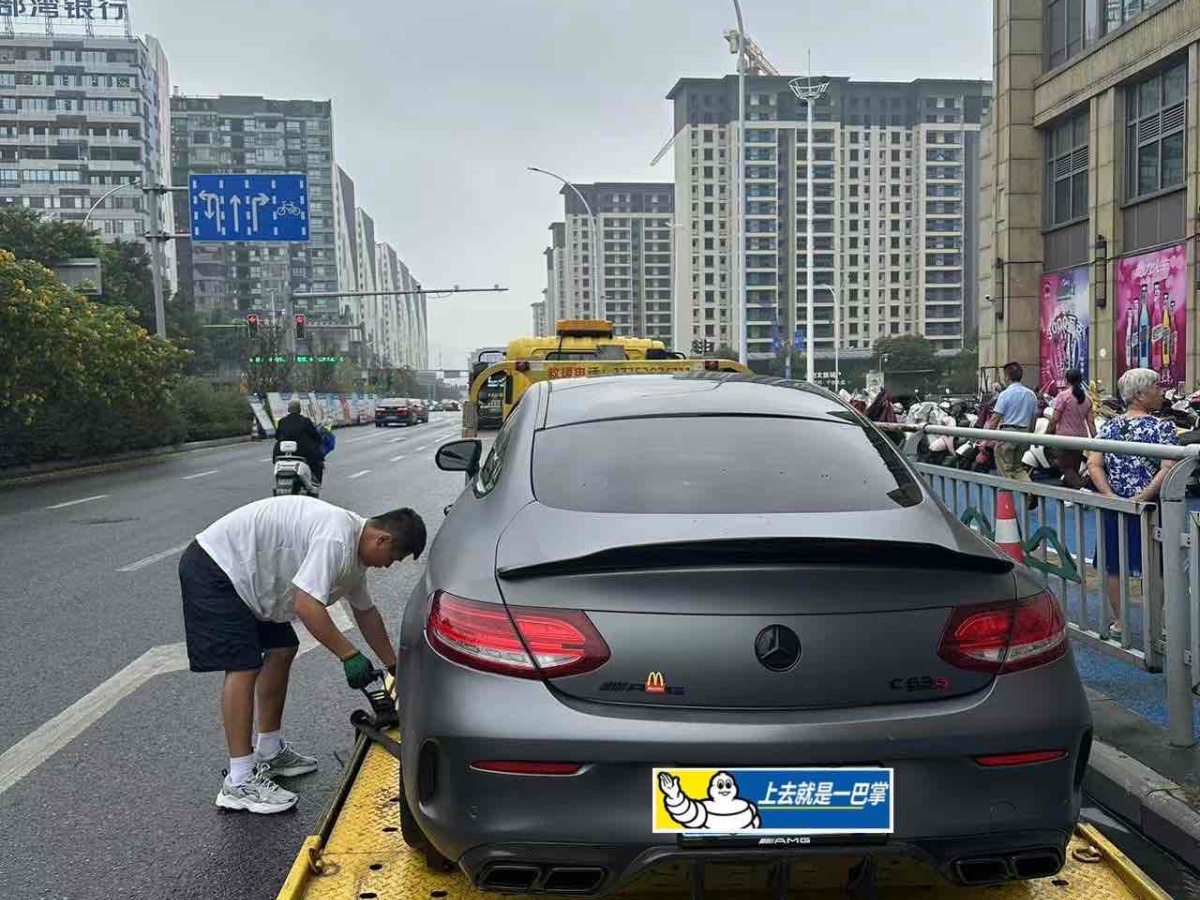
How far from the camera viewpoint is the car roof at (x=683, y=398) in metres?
3.62

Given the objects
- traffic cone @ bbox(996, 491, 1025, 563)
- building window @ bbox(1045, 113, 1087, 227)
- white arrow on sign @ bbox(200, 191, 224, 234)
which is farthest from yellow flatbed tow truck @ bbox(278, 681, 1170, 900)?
building window @ bbox(1045, 113, 1087, 227)

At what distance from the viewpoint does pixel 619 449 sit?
330cm

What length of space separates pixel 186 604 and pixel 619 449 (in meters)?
1.86

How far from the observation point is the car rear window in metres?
2.95

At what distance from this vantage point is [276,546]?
397 centimetres

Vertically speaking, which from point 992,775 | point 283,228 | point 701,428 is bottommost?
point 992,775

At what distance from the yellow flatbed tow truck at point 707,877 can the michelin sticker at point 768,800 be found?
0.10 metres

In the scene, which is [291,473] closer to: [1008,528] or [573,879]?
[1008,528]

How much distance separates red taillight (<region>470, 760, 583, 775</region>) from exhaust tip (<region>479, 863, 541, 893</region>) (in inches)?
8.6

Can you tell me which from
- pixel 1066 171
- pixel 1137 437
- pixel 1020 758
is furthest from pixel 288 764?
pixel 1066 171

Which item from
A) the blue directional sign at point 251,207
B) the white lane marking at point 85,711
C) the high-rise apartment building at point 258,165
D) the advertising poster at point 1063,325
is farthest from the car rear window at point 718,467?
the high-rise apartment building at point 258,165

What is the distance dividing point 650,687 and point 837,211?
141 meters

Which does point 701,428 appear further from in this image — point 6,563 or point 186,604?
point 6,563

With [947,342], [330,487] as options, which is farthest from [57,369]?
[947,342]
